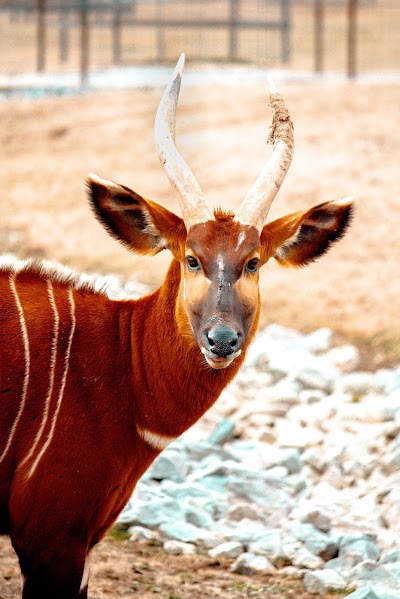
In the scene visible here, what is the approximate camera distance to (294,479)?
9.11m

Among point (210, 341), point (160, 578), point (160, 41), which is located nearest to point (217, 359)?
point (210, 341)

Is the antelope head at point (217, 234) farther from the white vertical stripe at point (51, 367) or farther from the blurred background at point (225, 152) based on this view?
the blurred background at point (225, 152)

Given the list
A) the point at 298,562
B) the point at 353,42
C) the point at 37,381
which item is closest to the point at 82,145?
the point at 353,42

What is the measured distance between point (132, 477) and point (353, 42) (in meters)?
22.2

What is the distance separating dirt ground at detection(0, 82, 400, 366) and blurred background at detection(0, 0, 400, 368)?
3 cm

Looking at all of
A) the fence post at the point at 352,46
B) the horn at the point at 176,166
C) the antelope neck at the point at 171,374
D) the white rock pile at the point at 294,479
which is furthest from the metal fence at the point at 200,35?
the antelope neck at the point at 171,374

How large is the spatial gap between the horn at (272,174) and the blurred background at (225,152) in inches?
246

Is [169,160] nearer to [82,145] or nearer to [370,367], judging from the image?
[370,367]

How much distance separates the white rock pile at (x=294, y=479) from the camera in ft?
24.7

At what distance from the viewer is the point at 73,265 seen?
50.0 feet

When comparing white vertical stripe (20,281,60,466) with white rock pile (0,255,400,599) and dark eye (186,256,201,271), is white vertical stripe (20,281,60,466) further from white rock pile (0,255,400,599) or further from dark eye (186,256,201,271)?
dark eye (186,256,201,271)

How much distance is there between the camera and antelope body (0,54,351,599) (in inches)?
212

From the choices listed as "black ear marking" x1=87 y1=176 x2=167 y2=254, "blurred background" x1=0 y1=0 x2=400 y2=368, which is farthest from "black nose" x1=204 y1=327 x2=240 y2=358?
"blurred background" x1=0 y1=0 x2=400 y2=368

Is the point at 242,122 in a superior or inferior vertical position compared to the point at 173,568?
inferior
